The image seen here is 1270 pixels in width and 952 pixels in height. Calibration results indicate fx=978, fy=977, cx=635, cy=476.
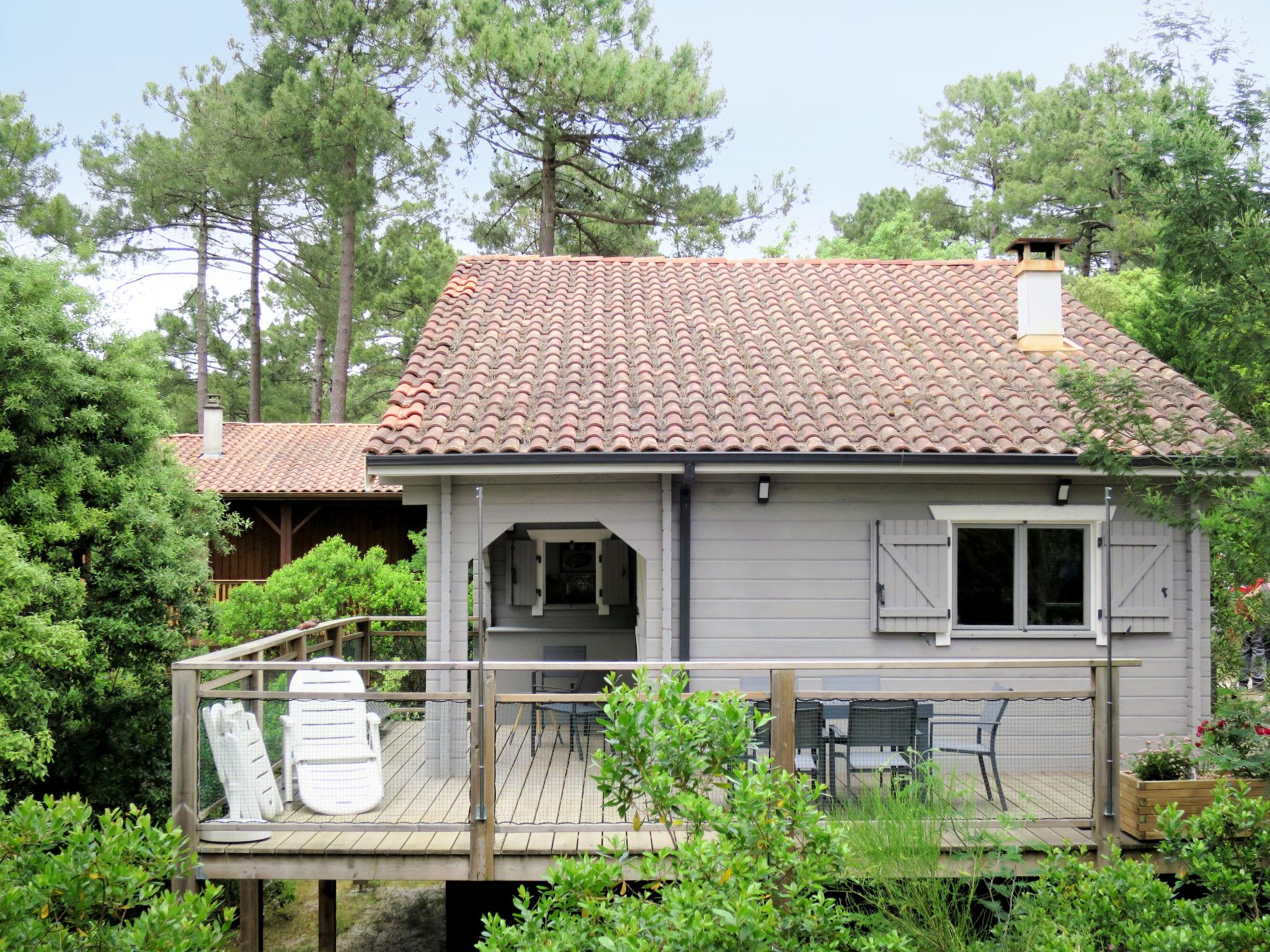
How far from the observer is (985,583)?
26.5 ft

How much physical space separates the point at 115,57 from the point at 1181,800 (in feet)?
105

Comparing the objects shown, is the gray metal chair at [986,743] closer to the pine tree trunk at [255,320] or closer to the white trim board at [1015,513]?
the white trim board at [1015,513]

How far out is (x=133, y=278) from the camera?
2622 cm

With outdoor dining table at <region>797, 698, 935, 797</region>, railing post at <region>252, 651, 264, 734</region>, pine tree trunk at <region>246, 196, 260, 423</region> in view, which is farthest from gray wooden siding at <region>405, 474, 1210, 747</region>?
pine tree trunk at <region>246, 196, 260, 423</region>

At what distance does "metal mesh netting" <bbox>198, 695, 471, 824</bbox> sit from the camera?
6.18 m

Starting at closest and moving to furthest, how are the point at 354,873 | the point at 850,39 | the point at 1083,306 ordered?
1. the point at 354,873
2. the point at 1083,306
3. the point at 850,39

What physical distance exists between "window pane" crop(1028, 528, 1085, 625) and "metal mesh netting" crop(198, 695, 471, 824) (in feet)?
15.6

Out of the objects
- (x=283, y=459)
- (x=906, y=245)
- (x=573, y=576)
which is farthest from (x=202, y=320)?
(x=573, y=576)

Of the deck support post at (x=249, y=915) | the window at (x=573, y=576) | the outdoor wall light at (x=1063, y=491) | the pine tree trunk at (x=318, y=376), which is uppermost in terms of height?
the pine tree trunk at (x=318, y=376)

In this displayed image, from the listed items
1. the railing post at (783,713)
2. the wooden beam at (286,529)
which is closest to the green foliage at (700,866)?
the railing post at (783,713)

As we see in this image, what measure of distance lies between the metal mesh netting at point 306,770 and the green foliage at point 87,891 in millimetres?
2153

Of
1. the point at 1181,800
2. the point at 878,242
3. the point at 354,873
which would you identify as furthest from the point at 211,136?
the point at 1181,800

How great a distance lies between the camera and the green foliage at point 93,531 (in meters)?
7.77

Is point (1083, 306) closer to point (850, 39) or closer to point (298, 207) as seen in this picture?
point (298, 207)
